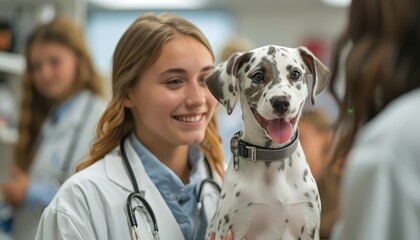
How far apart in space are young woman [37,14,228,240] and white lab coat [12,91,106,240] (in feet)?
3.48

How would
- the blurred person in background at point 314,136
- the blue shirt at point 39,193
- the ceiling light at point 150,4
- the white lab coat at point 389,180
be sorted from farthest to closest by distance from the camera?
the ceiling light at point 150,4 → the blurred person in background at point 314,136 → the blue shirt at point 39,193 → the white lab coat at point 389,180

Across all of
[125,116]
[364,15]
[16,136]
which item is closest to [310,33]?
[16,136]

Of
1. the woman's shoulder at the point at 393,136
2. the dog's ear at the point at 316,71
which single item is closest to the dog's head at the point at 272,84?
the dog's ear at the point at 316,71

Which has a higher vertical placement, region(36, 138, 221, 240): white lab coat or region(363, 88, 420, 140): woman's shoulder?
region(363, 88, 420, 140): woman's shoulder

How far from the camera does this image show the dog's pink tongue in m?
1.45

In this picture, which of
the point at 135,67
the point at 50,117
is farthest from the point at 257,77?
the point at 50,117

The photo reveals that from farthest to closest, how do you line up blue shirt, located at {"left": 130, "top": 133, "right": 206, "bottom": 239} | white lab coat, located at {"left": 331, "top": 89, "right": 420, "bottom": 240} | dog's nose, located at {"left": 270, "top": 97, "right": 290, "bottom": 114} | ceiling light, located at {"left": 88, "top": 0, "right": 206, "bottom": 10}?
ceiling light, located at {"left": 88, "top": 0, "right": 206, "bottom": 10}, blue shirt, located at {"left": 130, "top": 133, "right": 206, "bottom": 239}, dog's nose, located at {"left": 270, "top": 97, "right": 290, "bottom": 114}, white lab coat, located at {"left": 331, "top": 89, "right": 420, "bottom": 240}

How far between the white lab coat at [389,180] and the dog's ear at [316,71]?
0.57 meters

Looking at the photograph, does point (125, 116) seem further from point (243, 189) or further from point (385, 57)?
point (385, 57)

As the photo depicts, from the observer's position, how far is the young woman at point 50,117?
9.75 feet

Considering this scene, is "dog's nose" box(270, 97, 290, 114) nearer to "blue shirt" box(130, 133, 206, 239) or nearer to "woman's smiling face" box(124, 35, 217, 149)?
"woman's smiling face" box(124, 35, 217, 149)

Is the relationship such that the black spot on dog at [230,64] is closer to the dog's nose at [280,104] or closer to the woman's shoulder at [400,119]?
the dog's nose at [280,104]

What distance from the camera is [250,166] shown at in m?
1.56

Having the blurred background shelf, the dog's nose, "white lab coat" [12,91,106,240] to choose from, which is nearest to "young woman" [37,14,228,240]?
the dog's nose
